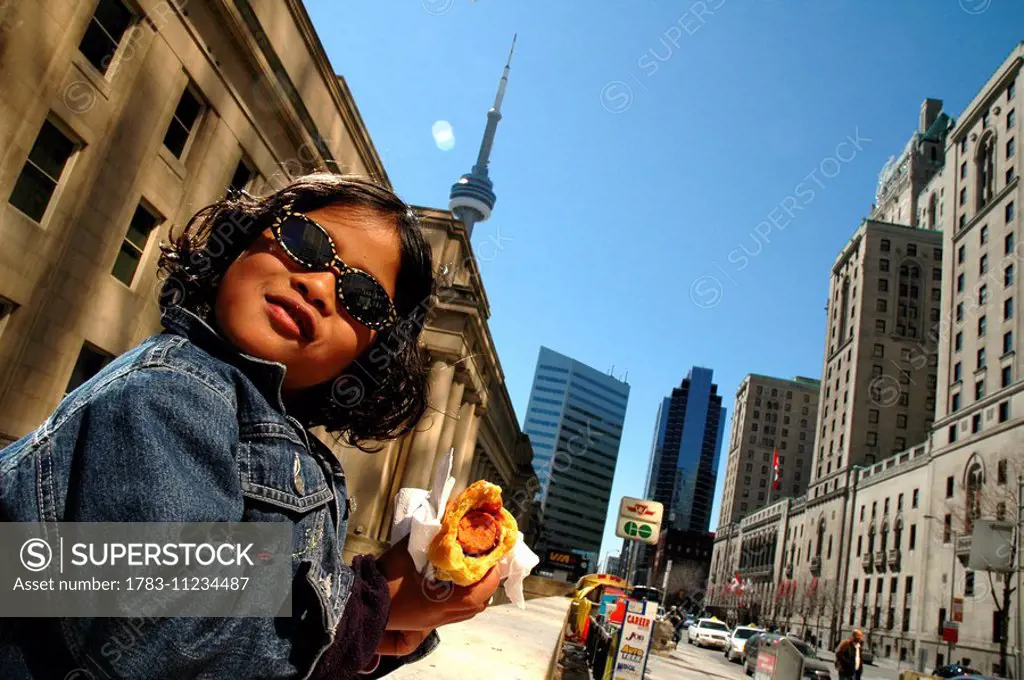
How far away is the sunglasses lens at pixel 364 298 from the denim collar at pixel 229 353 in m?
0.26

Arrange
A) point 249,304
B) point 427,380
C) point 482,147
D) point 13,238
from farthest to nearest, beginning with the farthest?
point 482,147 < point 13,238 < point 427,380 < point 249,304

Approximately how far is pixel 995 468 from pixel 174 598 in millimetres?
57025

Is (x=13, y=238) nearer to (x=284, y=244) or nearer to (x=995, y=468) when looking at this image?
(x=284, y=244)

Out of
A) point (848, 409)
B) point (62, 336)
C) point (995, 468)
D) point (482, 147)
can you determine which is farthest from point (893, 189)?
point (62, 336)

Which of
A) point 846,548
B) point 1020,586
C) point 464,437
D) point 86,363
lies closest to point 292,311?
point 86,363

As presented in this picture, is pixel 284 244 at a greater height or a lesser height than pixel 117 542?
greater

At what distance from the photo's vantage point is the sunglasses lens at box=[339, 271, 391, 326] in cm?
154

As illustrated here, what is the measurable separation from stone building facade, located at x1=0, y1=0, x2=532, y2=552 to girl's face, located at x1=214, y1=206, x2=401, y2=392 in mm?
9374

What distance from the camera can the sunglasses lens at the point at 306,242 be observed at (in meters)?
1.49

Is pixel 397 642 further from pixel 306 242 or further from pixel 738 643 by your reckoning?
pixel 738 643

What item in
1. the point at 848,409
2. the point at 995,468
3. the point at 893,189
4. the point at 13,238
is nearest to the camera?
the point at 13,238

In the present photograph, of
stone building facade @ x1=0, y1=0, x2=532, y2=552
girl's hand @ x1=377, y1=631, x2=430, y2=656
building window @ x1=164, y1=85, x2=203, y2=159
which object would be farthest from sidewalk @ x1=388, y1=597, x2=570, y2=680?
building window @ x1=164, y1=85, x2=203, y2=159

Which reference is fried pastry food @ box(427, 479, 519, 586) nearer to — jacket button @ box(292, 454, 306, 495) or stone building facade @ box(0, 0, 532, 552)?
jacket button @ box(292, 454, 306, 495)

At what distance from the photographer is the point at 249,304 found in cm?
139
